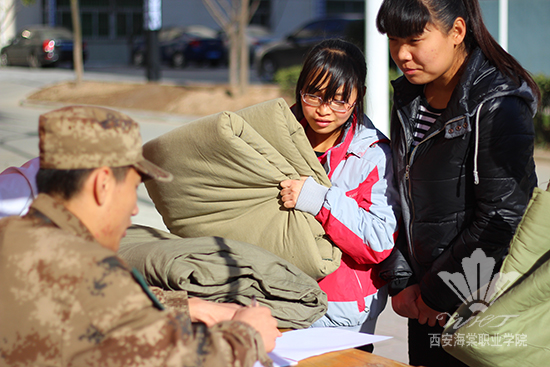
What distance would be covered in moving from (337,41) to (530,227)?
3.48 ft

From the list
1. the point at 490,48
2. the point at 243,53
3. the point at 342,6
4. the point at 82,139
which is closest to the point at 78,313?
the point at 82,139

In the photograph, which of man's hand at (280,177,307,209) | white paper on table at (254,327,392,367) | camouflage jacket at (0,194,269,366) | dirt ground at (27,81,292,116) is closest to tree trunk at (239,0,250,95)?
dirt ground at (27,81,292,116)

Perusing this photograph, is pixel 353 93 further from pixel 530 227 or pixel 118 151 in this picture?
pixel 118 151

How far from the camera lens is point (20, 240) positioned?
51.0 inches

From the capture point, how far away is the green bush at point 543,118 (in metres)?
9.89

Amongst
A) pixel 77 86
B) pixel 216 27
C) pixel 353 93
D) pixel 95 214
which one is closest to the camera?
pixel 95 214

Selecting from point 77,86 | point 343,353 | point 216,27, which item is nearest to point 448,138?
point 343,353

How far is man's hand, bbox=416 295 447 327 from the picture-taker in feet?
7.08

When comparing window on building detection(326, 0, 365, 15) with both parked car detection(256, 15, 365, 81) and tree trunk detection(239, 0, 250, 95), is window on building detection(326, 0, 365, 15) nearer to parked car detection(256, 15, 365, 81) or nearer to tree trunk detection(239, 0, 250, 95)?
parked car detection(256, 15, 365, 81)

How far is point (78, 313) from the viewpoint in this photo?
120 centimetres

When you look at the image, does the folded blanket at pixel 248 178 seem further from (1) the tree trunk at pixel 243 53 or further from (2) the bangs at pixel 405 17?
(1) the tree trunk at pixel 243 53

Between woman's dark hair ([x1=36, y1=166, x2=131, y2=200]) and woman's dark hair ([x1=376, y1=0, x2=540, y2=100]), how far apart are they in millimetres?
1153

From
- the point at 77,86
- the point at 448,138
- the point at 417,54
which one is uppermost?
the point at 417,54

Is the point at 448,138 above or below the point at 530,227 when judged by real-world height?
above
